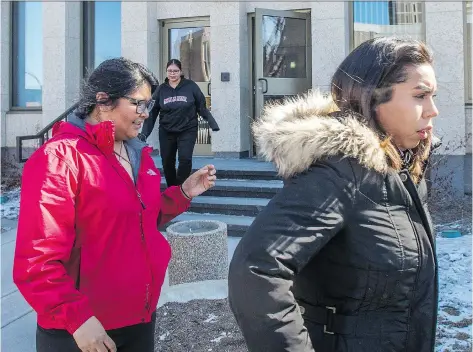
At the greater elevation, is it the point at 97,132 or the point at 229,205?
the point at 97,132

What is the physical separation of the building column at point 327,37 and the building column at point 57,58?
15.4ft

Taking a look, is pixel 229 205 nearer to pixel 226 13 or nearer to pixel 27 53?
pixel 226 13

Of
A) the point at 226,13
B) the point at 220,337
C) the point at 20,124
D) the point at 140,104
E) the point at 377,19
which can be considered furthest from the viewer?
the point at 20,124

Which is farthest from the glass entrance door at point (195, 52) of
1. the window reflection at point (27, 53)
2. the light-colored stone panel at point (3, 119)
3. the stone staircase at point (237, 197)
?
the light-colored stone panel at point (3, 119)

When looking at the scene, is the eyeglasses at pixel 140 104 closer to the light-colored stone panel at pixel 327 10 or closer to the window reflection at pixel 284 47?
the light-colored stone panel at pixel 327 10

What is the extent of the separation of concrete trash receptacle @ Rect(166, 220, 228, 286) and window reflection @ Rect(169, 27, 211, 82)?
584cm

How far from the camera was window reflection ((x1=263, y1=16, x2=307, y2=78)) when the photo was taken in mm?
8812

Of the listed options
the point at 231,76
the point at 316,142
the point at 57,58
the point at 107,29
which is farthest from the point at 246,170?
the point at 316,142

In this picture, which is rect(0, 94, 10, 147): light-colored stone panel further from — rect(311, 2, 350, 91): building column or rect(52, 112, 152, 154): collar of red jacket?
rect(52, 112, 152, 154): collar of red jacket

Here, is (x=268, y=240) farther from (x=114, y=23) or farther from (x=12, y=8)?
(x=12, y=8)

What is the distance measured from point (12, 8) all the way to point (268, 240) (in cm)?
1146

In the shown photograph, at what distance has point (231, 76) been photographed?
9.05 meters

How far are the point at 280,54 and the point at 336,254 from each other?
8019mm

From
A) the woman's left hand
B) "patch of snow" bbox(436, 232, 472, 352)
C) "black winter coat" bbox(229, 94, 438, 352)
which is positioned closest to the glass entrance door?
"patch of snow" bbox(436, 232, 472, 352)
